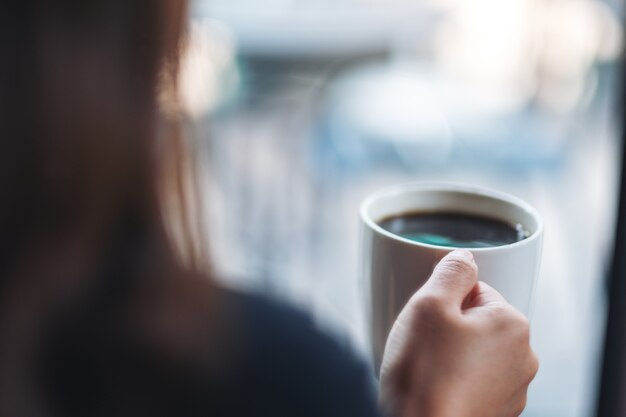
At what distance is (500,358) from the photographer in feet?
1.34

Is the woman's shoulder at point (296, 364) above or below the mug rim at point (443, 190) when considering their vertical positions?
below

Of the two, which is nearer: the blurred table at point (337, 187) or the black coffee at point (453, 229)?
the black coffee at point (453, 229)

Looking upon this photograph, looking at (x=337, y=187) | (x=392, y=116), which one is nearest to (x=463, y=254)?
(x=337, y=187)

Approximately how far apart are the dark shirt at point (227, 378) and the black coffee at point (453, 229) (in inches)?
4.2

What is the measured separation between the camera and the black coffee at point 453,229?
0.50 metres

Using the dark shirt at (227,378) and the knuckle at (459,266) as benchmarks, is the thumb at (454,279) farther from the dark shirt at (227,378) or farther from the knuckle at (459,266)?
the dark shirt at (227,378)

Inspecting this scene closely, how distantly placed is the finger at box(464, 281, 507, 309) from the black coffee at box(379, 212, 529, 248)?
0.07 m

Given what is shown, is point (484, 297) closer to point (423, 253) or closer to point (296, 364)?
point (423, 253)

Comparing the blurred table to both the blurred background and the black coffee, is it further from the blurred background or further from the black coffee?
the black coffee

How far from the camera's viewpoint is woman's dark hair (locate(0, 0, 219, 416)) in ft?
1.54

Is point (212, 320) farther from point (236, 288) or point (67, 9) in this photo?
point (67, 9)

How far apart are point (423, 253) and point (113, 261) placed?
227 millimetres

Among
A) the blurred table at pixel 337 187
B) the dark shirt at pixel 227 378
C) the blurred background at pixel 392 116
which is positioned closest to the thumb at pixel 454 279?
the dark shirt at pixel 227 378

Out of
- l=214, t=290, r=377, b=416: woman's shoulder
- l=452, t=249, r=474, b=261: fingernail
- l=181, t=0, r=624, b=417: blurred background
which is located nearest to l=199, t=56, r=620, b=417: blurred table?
l=181, t=0, r=624, b=417: blurred background
